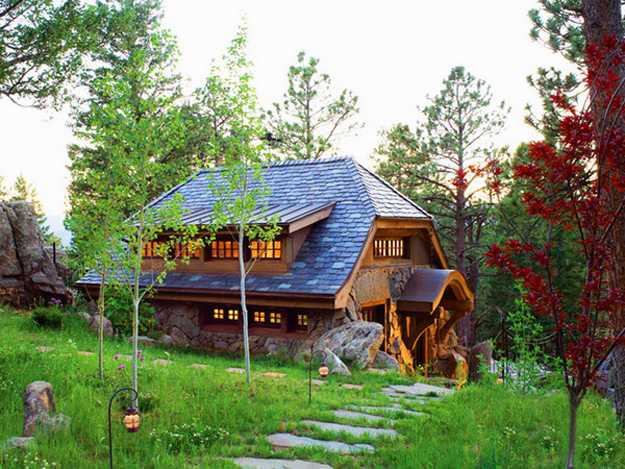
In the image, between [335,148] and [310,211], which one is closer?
[310,211]

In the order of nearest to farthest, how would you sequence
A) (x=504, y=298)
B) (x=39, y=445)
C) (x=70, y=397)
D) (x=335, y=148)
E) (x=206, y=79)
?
(x=39, y=445) → (x=70, y=397) → (x=206, y=79) → (x=504, y=298) → (x=335, y=148)

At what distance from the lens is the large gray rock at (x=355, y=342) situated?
12375mm

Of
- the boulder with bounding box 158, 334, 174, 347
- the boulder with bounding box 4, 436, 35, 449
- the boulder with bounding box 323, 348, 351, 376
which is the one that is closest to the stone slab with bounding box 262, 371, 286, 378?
the boulder with bounding box 323, 348, 351, 376

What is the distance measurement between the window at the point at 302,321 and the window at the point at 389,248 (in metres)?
2.70

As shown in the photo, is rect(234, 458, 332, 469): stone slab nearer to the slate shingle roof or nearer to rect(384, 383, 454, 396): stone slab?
rect(384, 383, 454, 396): stone slab

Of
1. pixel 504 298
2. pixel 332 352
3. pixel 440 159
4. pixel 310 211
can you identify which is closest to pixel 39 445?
pixel 332 352

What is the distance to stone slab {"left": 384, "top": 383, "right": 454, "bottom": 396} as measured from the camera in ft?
32.6

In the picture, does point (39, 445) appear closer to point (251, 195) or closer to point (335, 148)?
point (251, 195)

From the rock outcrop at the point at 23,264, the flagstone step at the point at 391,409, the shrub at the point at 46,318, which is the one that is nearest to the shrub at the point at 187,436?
the flagstone step at the point at 391,409

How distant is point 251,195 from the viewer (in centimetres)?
1011

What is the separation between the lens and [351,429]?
723 centimetres

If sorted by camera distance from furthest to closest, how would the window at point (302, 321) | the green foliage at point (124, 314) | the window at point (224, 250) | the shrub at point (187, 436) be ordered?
the window at point (224, 250) < the green foliage at point (124, 314) < the window at point (302, 321) < the shrub at point (187, 436)

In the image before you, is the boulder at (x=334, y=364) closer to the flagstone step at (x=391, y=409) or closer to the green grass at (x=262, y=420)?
the green grass at (x=262, y=420)

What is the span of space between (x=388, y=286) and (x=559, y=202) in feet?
35.5
